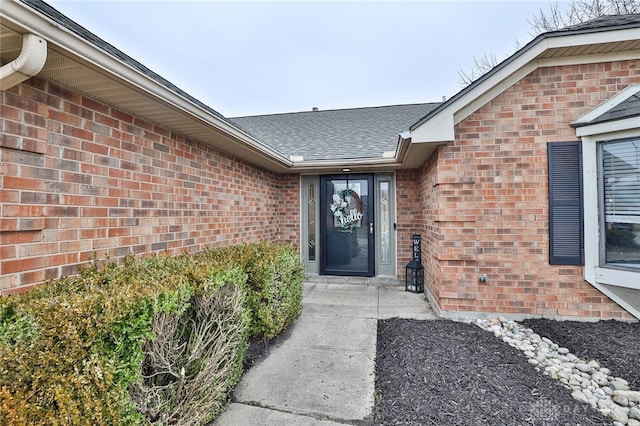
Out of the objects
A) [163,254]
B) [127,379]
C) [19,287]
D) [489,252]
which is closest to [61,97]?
[19,287]

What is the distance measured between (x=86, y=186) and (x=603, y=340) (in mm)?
5466

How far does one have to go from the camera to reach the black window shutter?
12.4ft

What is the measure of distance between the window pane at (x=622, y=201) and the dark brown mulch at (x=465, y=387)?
1.89 m

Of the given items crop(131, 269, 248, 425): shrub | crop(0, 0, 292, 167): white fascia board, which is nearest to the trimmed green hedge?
crop(131, 269, 248, 425): shrub

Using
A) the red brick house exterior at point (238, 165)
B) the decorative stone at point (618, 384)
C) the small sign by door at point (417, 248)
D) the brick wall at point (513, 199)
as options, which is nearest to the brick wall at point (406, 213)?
the small sign by door at point (417, 248)

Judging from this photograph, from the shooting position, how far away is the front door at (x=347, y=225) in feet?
22.1

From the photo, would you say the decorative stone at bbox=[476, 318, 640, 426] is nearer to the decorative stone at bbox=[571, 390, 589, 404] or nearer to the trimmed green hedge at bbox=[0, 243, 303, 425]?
the decorative stone at bbox=[571, 390, 589, 404]

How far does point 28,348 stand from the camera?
129cm

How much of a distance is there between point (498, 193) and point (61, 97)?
4884 mm

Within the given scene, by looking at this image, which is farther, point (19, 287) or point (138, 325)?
point (19, 287)

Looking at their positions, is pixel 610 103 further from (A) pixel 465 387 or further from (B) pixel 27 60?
(B) pixel 27 60

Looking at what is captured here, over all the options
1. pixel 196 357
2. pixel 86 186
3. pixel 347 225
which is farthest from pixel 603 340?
pixel 86 186

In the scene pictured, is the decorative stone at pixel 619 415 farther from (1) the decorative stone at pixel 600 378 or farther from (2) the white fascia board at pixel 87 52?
(2) the white fascia board at pixel 87 52

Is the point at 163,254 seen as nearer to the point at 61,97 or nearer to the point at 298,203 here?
the point at 61,97
